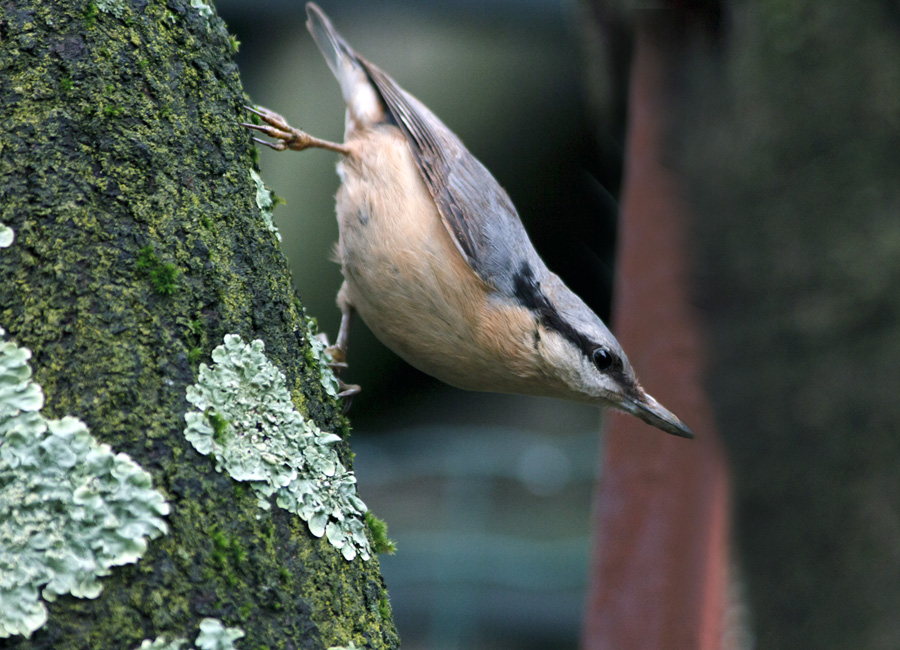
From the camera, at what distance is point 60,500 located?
3.86 ft

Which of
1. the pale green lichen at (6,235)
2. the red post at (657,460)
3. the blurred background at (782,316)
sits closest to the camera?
the pale green lichen at (6,235)

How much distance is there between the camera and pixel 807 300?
13.6ft

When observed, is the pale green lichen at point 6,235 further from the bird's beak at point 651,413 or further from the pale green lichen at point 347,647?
the bird's beak at point 651,413

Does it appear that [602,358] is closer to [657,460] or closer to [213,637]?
[657,460]

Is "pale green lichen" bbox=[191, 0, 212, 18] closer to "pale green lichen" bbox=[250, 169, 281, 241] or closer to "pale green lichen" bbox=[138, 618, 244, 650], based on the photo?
"pale green lichen" bbox=[250, 169, 281, 241]

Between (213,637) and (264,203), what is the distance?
2.65 feet

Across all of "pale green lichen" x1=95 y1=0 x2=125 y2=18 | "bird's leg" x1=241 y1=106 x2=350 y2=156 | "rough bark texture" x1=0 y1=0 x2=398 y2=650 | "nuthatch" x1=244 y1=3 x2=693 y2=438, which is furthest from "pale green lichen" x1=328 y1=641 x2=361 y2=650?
"bird's leg" x1=241 y1=106 x2=350 y2=156

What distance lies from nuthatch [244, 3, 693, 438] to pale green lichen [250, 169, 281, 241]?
0.96 meters

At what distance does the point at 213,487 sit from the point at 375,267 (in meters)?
1.44

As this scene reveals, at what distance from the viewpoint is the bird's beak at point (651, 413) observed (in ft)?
9.11

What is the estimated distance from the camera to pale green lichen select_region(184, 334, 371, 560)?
1297 millimetres

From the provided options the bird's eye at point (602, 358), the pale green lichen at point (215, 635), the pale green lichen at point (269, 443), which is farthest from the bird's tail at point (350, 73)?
the pale green lichen at point (215, 635)

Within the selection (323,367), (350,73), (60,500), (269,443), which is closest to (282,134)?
(350,73)

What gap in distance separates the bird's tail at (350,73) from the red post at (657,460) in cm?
148
